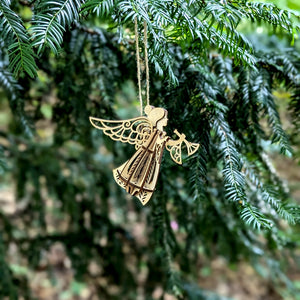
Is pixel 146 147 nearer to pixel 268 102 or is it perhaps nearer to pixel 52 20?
pixel 52 20

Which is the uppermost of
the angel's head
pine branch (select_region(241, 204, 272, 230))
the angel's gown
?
the angel's head

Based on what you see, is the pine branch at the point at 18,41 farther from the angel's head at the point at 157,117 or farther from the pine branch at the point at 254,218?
the pine branch at the point at 254,218

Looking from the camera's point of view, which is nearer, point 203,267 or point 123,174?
point 123,174

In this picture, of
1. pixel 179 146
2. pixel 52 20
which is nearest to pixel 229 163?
pixel 179 146

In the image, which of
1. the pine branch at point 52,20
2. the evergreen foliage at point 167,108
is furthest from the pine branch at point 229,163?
the pine branch at point 52,20

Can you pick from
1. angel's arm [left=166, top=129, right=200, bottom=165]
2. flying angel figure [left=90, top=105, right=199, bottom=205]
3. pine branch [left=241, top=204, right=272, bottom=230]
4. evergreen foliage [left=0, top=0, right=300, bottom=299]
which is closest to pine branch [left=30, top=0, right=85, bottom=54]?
evergreen foliage [left=0, top=0, right=300, bottom=299]

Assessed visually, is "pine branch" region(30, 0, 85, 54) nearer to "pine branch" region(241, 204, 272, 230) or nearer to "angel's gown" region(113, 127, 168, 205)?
"angel's gown" region(113, 127, 168, 205)

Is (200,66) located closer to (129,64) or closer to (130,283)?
(129,64)

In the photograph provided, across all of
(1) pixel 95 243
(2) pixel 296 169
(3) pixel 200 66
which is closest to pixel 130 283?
(1) pixel 95 243
